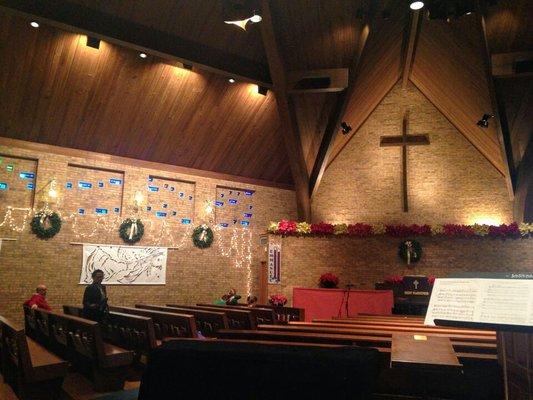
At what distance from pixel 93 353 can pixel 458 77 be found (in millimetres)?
10397

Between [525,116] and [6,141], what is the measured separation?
12.1m

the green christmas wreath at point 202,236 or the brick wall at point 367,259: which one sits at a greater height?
the green christmas wreath at point 202,236

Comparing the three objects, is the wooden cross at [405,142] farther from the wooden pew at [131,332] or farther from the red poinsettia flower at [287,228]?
the wooden pew at [131,332]

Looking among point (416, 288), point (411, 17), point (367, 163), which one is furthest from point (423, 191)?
point (411, 17)

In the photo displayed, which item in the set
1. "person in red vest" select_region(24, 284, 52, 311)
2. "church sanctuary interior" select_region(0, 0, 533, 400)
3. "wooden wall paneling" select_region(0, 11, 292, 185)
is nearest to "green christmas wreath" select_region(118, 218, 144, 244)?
"church sanctuary interior" select_region(0, 0, 533, 400)

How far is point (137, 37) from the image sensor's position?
27.4 ft

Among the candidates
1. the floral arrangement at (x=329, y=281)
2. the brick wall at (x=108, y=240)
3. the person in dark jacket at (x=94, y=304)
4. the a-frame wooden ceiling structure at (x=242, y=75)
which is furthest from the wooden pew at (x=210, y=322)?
the floral arrangement at (x=329, y=281)

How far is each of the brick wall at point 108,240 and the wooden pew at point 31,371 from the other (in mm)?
5461

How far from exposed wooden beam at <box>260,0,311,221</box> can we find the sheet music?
22.5 ft

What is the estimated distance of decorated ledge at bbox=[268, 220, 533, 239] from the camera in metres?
10.4

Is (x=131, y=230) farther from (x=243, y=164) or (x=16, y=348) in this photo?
(x=16, y=348)

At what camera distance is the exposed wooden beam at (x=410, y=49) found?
8.99 m

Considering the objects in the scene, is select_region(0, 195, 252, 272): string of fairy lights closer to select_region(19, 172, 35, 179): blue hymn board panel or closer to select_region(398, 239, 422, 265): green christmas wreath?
select_region(19, 172, 35, 179): blue hymn board panel

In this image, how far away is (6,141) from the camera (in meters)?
9.28
